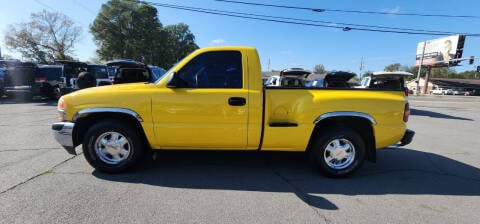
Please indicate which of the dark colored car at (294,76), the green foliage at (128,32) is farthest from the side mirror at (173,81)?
the green foliage at (128,32)

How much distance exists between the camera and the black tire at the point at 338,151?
3811mm

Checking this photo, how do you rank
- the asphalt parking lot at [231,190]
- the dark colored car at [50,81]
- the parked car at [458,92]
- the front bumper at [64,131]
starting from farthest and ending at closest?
the parked car at [458,92], the dark colored car at [50,81], the front bumper at [64,131], the asphalt parking lot at [231,190]

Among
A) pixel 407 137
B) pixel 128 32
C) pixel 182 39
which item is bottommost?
pixel 407 137

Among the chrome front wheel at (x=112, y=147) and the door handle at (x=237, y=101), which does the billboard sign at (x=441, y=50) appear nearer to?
the door handle at (x=237, y=101)

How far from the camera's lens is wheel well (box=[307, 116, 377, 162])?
12.7 ft

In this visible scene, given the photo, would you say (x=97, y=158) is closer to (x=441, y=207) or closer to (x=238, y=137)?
(x=238, y=137)

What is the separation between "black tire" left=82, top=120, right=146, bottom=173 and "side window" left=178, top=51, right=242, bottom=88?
1.13 metres

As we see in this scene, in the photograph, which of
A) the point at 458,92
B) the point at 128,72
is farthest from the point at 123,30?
the point at 458,92

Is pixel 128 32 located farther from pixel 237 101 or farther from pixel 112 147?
pixel 237 101

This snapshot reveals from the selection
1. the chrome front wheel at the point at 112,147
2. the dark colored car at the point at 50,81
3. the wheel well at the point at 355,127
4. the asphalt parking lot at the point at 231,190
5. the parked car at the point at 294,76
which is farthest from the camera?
the dark colored car at the point at 50,81

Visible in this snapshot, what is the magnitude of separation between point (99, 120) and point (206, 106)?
167 centimetres

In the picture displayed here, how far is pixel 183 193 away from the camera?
3.30m

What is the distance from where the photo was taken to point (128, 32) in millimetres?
48562

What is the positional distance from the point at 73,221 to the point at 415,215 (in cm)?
376
